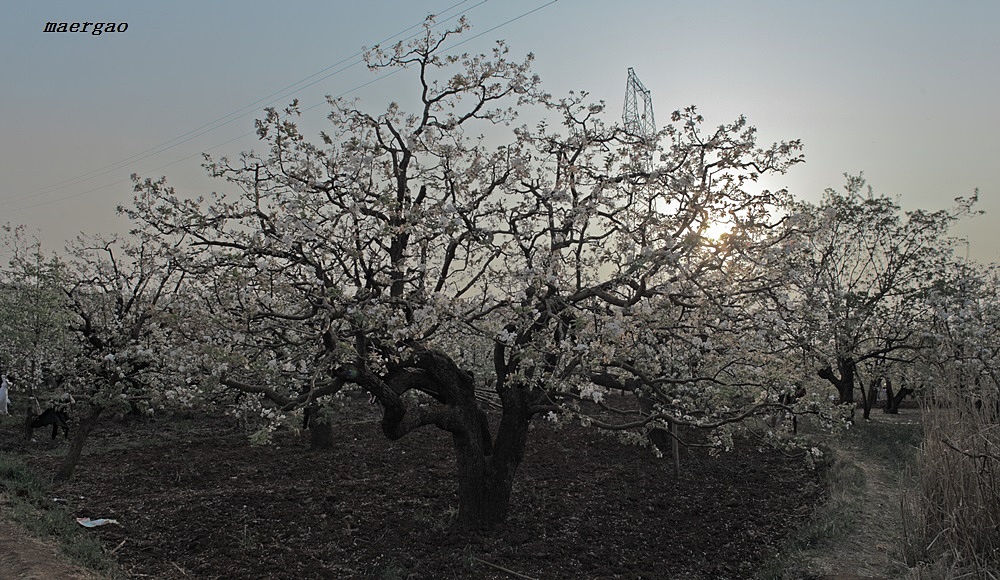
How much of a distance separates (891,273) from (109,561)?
18573mm

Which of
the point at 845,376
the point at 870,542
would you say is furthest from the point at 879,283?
the point at 870,542

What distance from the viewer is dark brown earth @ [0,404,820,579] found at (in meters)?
7.09

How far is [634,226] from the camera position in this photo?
23.3ft

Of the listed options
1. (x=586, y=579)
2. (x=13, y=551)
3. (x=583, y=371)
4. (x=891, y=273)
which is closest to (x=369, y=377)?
(x=583, y=371)

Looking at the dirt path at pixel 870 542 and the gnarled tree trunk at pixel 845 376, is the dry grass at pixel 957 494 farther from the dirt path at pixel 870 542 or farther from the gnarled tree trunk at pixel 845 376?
the gnarled tree trunk at pixel 845 376

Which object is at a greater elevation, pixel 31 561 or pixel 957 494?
pixel 957 494

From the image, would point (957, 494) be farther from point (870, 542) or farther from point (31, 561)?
point (31, 561)

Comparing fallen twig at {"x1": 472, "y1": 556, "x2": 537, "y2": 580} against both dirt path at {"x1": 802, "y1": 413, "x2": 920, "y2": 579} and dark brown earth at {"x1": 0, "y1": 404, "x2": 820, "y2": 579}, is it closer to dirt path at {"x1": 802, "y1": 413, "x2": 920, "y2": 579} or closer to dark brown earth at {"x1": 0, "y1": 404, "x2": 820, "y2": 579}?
dark brown earth at {"x1": 0, "y1": 404, "x2": 820, "y2": 579}

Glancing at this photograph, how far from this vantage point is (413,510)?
880cm

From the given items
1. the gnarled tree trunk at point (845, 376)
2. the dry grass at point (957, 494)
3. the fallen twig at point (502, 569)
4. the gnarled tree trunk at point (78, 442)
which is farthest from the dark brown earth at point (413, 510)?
the gnarled tree trunk at point (845, 376)

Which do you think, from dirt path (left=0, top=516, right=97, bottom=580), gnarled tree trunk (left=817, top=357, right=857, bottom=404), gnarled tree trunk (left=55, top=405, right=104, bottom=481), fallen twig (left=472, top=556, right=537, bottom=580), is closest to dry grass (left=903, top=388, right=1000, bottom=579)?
fallen twig (left=472, top=556, right=537, bottom=580)

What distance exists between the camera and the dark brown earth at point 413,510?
709 cm

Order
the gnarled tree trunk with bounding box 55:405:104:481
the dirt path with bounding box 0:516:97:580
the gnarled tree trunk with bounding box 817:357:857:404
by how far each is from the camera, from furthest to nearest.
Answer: the gnarled tree trunk with bounding box 817:357:857:404 < the gnarled tree trunk with bounding box 55:405:104:481 < the dirt path with bounding box 0:516:97:580

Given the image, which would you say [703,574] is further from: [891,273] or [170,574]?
[891,273]
